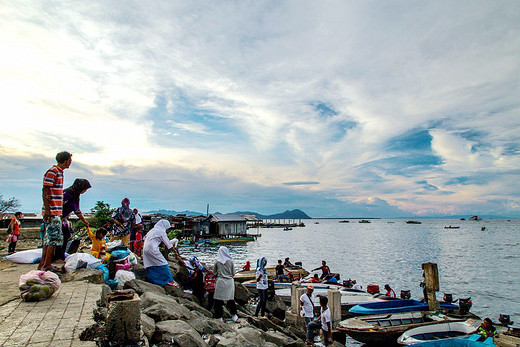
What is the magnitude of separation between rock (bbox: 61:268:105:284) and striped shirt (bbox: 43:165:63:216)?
1160 mm

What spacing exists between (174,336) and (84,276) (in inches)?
88.1

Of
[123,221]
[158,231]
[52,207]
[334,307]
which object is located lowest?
[334,307]

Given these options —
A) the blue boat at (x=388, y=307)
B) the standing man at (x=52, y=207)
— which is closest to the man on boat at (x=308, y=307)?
the blue boat at (x=388, y=307)

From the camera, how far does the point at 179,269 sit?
10.9 meters

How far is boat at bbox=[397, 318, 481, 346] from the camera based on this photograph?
1048 centimetres

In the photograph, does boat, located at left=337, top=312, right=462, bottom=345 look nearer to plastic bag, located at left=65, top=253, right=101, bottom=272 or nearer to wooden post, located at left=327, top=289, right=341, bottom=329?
wooden post, located at left=327, top=289, right=341, bottom=329

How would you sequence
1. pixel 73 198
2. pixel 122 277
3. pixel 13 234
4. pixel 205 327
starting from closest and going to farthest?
pixel 205 327 < pixel 73 198 < pixel 122 277 < pixel 13 234

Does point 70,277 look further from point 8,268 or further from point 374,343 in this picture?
point 374,343

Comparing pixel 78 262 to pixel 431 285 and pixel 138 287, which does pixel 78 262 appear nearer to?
pixel 138 287

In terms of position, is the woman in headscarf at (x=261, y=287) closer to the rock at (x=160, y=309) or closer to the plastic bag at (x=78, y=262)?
the rock at (x=160, y=309)

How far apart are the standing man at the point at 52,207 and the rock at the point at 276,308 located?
951 centimetres

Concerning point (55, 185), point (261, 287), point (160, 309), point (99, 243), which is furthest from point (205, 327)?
point (261, 287)

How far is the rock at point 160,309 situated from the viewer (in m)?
5.20

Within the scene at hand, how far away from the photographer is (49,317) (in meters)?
3.55
